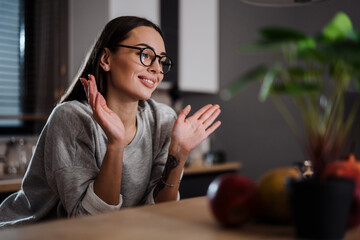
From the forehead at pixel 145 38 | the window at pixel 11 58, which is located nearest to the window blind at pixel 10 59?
the window at pixel 11 58

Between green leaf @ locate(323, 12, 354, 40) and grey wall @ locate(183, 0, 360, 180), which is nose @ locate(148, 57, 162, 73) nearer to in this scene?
green leaf @ locate(323, 12, 354, 40)

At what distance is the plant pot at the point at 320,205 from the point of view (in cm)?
61

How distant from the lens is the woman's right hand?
46.6 inches

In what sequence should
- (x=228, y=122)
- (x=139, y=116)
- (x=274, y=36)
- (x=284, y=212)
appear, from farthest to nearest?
(x=228, y=122) → (x=139, y=116) → (x=284, y=212) → (x=274, y=36)

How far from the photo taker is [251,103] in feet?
11.5

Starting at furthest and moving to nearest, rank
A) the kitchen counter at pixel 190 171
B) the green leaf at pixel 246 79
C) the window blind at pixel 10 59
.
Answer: the window blind at pixel 10 59 < the kitchen counter at pixel 190 171 < the green leaf at pixel 246 79

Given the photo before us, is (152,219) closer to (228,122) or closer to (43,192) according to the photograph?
(43,192)

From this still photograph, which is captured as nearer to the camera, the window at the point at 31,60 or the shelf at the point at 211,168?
the window at the point at 31,60

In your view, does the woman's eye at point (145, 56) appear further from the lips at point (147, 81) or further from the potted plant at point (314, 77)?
the potted plant at point (314, 77)

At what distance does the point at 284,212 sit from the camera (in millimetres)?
723

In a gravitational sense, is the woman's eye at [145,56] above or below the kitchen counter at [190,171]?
above

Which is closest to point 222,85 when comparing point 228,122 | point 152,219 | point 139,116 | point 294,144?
point 228,122

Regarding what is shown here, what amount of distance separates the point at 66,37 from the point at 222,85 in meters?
1.49

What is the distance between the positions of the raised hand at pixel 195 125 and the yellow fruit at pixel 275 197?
0.61 m
